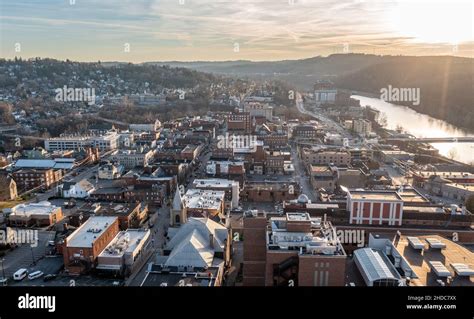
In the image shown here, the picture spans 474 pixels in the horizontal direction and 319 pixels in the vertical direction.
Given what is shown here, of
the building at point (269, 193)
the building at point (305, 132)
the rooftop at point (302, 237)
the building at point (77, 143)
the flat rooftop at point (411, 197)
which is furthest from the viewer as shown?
the building at point (305, 132)

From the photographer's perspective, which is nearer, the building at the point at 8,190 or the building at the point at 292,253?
the building at the point at 292,253

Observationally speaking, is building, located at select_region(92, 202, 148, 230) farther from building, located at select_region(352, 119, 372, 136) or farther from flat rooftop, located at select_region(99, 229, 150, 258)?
building, located at select_region(352, 119, 372, 136)

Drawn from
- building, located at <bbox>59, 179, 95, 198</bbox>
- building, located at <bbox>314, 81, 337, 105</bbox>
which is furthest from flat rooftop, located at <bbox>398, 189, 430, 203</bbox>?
building, located at <bbox>314, 81, 337, 105</bbox>

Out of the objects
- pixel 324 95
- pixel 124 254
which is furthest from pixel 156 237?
pixel 324 95

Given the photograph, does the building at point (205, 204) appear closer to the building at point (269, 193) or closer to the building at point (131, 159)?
the building at point (269, 193)

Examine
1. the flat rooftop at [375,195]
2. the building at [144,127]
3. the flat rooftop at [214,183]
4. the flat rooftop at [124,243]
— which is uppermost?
the flat rooftop at [375,195]

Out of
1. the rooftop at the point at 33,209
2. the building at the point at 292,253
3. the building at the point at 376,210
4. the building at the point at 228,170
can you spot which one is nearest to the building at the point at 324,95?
the building at the point at 228,170
